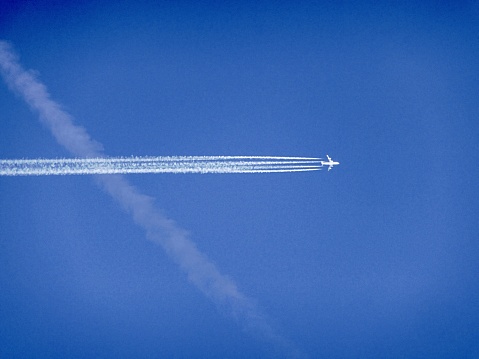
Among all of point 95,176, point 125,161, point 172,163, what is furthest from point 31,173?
point 172,163


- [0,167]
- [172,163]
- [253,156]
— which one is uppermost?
[253,156]

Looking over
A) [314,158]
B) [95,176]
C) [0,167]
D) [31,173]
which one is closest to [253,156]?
[314,158]

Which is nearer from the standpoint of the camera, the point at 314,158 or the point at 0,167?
the point at 0,167

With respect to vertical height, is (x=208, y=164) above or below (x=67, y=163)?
above

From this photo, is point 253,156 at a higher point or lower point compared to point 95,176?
higher

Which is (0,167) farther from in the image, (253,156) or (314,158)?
(314,158)

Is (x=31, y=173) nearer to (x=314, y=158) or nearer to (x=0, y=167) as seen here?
(x=0, y=167)
